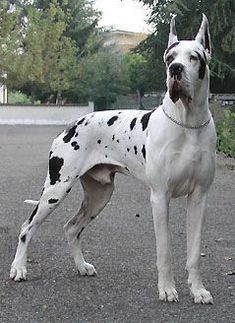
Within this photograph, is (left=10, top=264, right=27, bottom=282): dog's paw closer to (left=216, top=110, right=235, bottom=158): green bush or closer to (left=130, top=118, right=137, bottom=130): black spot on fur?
(left=130, top=118, right=137, bottom=130): black spot on fur

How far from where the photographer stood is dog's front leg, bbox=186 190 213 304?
5.47 meters

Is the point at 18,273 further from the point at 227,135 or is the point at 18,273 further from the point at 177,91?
the point at 227,135

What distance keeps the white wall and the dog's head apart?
44183mm

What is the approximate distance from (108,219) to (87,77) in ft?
148

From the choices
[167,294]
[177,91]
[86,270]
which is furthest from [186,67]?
[86,270]

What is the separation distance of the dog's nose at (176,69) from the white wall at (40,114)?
44402mm

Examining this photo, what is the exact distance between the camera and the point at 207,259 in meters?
7.01

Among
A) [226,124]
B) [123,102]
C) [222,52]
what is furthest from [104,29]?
[226,124]

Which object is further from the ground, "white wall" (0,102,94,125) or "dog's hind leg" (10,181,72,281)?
"dog's hind leg" (10,181,72,281)

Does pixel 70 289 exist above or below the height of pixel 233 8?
below

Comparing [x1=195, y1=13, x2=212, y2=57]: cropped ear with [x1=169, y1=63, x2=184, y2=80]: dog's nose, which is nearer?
[x1=169, y1=63, x2=184, y2=80]: dog's nose

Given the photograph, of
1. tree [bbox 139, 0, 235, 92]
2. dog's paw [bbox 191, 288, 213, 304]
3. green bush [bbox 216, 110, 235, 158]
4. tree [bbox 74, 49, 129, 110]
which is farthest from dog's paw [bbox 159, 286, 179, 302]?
tree [bbox 74, 49, 129, 110]

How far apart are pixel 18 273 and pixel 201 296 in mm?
1661

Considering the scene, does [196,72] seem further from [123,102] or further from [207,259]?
[123,102]
